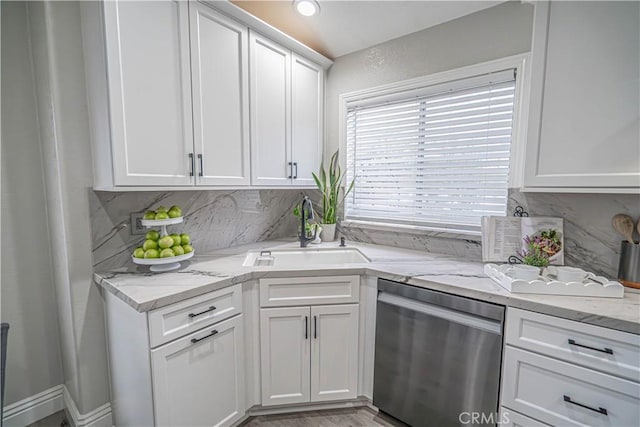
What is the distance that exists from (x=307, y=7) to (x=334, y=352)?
2286 millimetres

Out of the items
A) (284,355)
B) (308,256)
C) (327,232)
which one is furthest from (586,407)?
(327,232)

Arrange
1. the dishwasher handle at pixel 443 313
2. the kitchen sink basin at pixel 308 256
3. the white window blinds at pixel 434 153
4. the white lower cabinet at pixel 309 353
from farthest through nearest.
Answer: the kitchen sink basin at pixel 308 256, the white window blinds at pixel 434 153, the white lower cabinet at pixel 309 353, the dishwasher handle at pixel 443 313

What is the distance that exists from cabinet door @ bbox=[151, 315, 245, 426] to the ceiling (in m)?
2.06

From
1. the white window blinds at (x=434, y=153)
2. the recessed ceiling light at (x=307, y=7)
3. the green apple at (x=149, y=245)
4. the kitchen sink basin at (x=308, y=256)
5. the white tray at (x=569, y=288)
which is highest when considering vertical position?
the recessed ceiling light at (x=307, y=7)

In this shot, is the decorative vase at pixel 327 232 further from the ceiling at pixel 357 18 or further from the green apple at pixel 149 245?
the ceiling at pixel 357 18

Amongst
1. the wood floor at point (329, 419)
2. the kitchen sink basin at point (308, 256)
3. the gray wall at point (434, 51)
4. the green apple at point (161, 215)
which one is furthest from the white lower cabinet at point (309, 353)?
the gray wall at point (434, 51)

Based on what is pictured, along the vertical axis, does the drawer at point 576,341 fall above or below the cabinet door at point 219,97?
below

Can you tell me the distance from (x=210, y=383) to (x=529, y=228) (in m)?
1.93

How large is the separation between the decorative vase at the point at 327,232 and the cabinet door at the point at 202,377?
1.07 m

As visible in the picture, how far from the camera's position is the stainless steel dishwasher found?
135cm

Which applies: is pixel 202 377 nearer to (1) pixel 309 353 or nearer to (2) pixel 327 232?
(1) pixel 309 353

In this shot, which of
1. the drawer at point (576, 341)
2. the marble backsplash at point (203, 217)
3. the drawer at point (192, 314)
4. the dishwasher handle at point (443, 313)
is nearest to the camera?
the drawer at point (576, 341)

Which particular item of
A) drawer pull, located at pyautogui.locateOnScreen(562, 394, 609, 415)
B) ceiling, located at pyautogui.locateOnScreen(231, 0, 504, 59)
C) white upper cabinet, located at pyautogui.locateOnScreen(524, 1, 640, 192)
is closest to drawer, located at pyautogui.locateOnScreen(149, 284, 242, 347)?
drawer pull, located at pyautogui.locateOnScreen(562, 394, 609, 415)

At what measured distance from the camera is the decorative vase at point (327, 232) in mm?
2453
